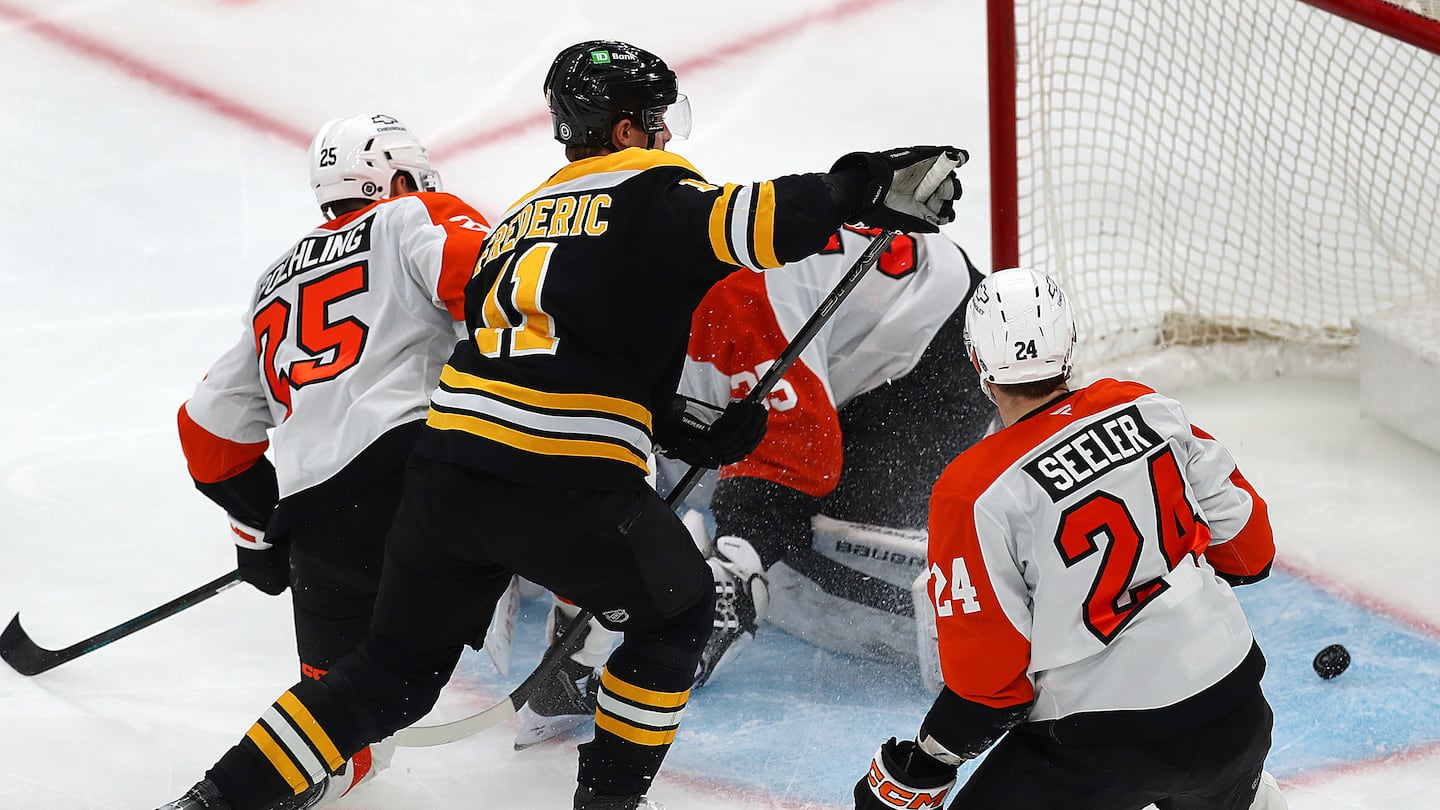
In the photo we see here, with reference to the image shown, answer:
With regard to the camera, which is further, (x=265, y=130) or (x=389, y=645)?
(x=265, y=130)

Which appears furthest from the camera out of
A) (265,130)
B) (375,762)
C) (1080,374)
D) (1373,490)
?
(265,130)

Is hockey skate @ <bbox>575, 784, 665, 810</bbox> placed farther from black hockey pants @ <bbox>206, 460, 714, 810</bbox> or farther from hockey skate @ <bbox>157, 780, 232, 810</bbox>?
hockey skate @ <bbox>157, 780, 232, 810</bbox>

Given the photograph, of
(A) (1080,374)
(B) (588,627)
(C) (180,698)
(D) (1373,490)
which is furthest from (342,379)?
(D) (1373,490)

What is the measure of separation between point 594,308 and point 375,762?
0.98m

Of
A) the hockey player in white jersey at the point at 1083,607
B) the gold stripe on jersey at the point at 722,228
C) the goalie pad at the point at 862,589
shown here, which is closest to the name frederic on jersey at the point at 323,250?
the gold stripe on jersey at the point at 722,228

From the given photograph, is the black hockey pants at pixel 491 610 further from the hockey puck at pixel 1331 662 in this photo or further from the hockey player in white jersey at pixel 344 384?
the hockey puck at pixel 1331 662

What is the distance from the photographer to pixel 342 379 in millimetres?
2381

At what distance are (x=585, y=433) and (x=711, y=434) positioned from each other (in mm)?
353

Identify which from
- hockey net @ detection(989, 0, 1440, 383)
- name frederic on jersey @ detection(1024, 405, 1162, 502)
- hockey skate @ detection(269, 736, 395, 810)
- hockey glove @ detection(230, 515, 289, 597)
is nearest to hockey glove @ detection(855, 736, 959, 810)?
name frederic on jersey @ detection(1024, 405, 1162, 502)

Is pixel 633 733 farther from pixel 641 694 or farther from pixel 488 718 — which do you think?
pixel 488 718

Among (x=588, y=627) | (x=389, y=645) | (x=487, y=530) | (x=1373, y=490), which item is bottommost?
(x=1373, y=490)

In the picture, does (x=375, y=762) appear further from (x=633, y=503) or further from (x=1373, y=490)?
(x=1373, y=490)

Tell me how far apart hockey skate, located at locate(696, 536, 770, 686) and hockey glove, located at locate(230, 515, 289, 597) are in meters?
0.75

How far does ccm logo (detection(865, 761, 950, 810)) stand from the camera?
1.81 m
